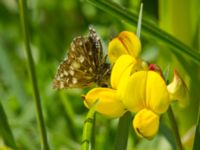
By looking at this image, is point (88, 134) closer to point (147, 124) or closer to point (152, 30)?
point (147, 124)

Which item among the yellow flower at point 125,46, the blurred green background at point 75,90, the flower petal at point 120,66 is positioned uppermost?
the yellow flower at point 125,46

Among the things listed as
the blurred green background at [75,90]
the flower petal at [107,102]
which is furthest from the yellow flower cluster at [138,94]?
the blurred green background at [75,90]

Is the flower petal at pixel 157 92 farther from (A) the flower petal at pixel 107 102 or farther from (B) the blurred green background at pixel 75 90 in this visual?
(B) the blurred green background at pixel 75 90

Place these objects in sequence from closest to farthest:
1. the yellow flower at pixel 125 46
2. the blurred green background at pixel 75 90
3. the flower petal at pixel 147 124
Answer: the flower petal at pixel 147 124, the yellow flower at pixel 125 46, the blurred green background at pixel 75 90

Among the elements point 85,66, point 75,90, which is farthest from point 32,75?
point 75,90

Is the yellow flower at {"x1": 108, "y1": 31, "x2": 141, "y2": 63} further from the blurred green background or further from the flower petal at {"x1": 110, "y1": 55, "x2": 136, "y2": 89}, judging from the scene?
the blurred green background

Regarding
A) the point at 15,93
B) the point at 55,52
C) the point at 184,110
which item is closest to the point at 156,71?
the point at 184,110
